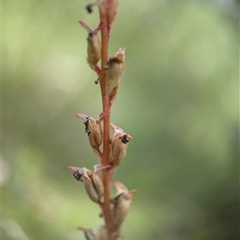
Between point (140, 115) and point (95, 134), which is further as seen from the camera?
point (140, 115)

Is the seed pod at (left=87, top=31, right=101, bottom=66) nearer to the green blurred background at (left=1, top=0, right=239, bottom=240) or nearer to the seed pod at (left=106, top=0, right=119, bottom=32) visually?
the seed pod at (left=106, top=0, right=119, bottom=32)

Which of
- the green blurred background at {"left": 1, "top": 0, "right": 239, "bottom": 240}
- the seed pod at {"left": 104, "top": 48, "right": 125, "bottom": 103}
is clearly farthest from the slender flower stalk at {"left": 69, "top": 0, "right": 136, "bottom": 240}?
the green blurred background at {"left": 1, "top": 0, "right": 239, "bottom": 240}

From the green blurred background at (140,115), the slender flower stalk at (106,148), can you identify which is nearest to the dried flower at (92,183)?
the slender flower stalk at (106,148)

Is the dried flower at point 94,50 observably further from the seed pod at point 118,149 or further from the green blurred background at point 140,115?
the green blurred background at point 140,115

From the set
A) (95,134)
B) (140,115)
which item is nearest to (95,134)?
(95,134)

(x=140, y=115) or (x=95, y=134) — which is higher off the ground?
(x=140, y=115)

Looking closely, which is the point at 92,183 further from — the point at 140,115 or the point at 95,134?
the point at 140,115
